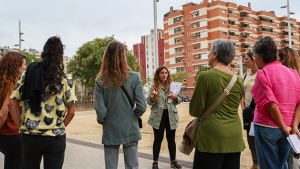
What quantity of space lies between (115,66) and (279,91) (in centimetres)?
189

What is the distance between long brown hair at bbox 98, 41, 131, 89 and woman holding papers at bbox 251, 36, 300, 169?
1.60 metres

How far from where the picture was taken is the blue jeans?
2.80 meters

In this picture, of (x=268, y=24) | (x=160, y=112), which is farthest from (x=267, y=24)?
(x=160, y=112)

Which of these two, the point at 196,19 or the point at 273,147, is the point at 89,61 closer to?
the point at 273,147

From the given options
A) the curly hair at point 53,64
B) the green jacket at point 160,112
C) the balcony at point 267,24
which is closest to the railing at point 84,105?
the green jacket at point 160,112

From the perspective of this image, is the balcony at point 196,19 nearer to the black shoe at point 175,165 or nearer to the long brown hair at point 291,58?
the black shoe at point 175,165

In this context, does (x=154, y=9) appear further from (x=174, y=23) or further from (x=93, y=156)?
(x=174, y=23)

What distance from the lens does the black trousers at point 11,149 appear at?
3426 mm

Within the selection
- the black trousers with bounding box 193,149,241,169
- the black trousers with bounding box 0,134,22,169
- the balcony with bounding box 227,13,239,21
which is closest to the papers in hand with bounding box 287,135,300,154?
the black trousers with bounding box 193,149,241,169

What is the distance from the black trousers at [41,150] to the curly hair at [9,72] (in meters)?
1.06

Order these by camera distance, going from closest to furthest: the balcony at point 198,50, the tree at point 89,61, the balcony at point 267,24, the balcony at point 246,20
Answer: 1. the tree at point 89,61
2. the balcony at point 198,50
3. the balcony at point 246,20
4. the balcony at point 267,24

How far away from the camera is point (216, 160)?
2643 mm

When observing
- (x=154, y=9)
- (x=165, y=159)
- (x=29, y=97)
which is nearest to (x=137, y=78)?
(x=29, y=97)

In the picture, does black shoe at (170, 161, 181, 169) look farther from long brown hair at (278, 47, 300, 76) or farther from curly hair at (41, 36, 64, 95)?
curly hair at (41, 36, 64, 95)
